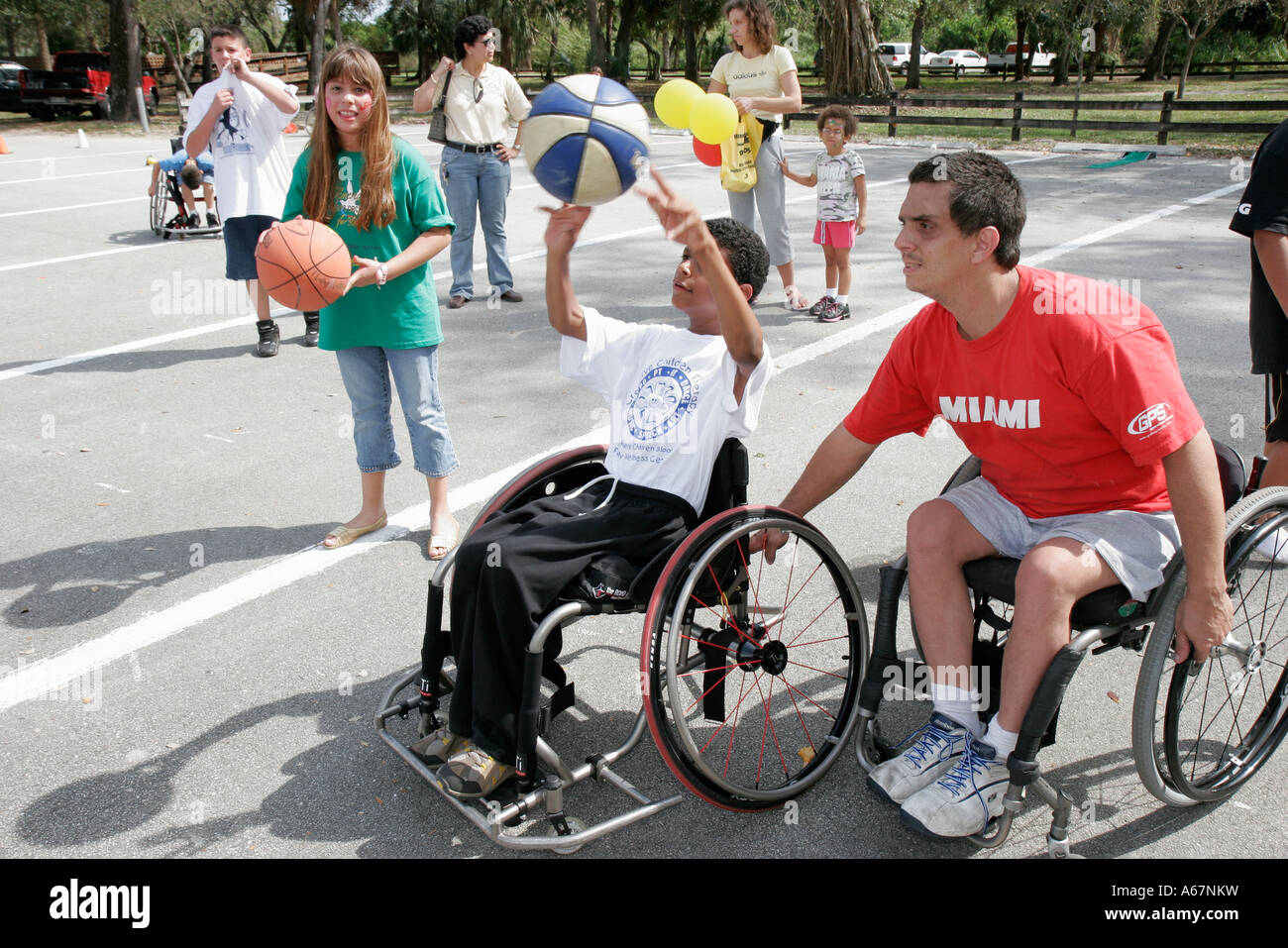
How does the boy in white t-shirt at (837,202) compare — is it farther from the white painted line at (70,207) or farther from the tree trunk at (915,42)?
the tree trunk at (915,42)

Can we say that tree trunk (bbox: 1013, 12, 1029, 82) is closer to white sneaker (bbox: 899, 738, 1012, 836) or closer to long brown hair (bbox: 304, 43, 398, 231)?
long brown hair (bbox: 304, 43, 398, 231)

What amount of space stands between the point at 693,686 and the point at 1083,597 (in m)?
1.32

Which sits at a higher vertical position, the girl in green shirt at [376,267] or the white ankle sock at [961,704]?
the girl in green shirt at [376,267]

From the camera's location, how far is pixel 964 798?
8.38 ft

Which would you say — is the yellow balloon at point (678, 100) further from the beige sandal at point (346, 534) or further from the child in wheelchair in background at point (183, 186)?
the child in wheelchair in background at point (183, 186)

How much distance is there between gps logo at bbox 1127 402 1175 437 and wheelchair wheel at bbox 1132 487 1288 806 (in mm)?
365

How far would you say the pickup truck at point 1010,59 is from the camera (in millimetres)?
56188

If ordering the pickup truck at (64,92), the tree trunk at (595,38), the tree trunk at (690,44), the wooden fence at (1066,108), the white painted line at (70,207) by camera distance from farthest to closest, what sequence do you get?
1. the tree trunk at (690,44)
2. the tree trunk at (595,38)
3. the pickup truck at (64,92)
4. the wooden fence at (1066,108)
5. the white painted line at (70,207)

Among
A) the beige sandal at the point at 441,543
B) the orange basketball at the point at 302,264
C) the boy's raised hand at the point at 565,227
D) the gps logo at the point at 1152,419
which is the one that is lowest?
the beige sandal at the point at 441,543

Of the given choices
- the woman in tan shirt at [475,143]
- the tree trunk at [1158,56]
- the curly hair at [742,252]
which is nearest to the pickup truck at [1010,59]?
the tree trunk at [1158,56]

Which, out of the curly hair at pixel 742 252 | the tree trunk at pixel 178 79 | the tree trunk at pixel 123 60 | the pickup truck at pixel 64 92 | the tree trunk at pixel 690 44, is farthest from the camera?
the tree trunk at pixel 690 44

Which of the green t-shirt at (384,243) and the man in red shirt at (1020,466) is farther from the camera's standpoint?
the green t-shirt at (384,243)

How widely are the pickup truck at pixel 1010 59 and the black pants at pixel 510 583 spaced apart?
191ft

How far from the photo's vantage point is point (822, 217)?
25.4 ft
